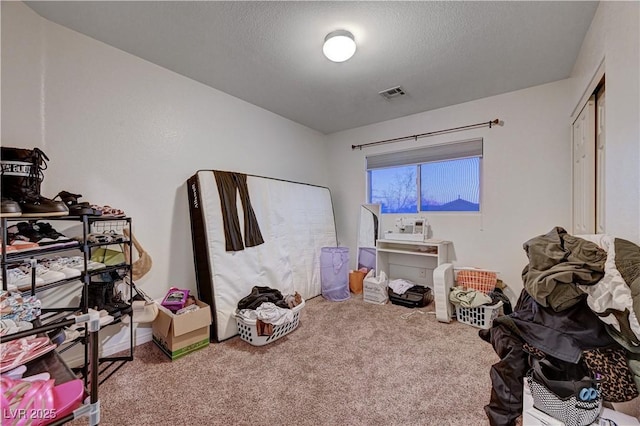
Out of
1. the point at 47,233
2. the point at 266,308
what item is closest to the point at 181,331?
the point at 266,308

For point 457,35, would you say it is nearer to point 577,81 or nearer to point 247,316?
point 577,81

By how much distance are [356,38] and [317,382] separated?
97.8 inches

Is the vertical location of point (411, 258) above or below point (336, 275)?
above

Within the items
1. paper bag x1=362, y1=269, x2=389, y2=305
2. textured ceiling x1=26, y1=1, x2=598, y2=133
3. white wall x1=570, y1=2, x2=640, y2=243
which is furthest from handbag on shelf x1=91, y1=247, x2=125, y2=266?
white wall x1=570, y1=2, x2=640, y2=243

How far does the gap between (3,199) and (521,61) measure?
3.77 meters

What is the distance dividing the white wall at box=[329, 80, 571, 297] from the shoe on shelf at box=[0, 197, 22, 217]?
369 centimetres

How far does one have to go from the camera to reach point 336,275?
3482 mm

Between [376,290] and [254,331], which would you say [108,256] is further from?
[376,290]

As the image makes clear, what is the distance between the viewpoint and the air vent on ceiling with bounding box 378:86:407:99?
9.34ft

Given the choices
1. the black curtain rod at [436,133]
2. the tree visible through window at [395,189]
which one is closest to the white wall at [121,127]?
the black curtain rod at [436,133]

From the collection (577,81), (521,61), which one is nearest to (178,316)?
(521,61)

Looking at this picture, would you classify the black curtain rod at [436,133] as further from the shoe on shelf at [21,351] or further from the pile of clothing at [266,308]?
the shoe on shelf at [21,351]

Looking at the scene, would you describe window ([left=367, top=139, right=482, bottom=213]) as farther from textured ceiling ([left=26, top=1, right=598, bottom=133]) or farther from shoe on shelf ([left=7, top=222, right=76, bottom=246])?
shoe on shelf ([left=7, top=222, right=76, bottom=246])

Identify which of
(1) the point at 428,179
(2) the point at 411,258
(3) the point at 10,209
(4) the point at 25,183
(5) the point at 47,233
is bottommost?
(2) the point at 411,258
